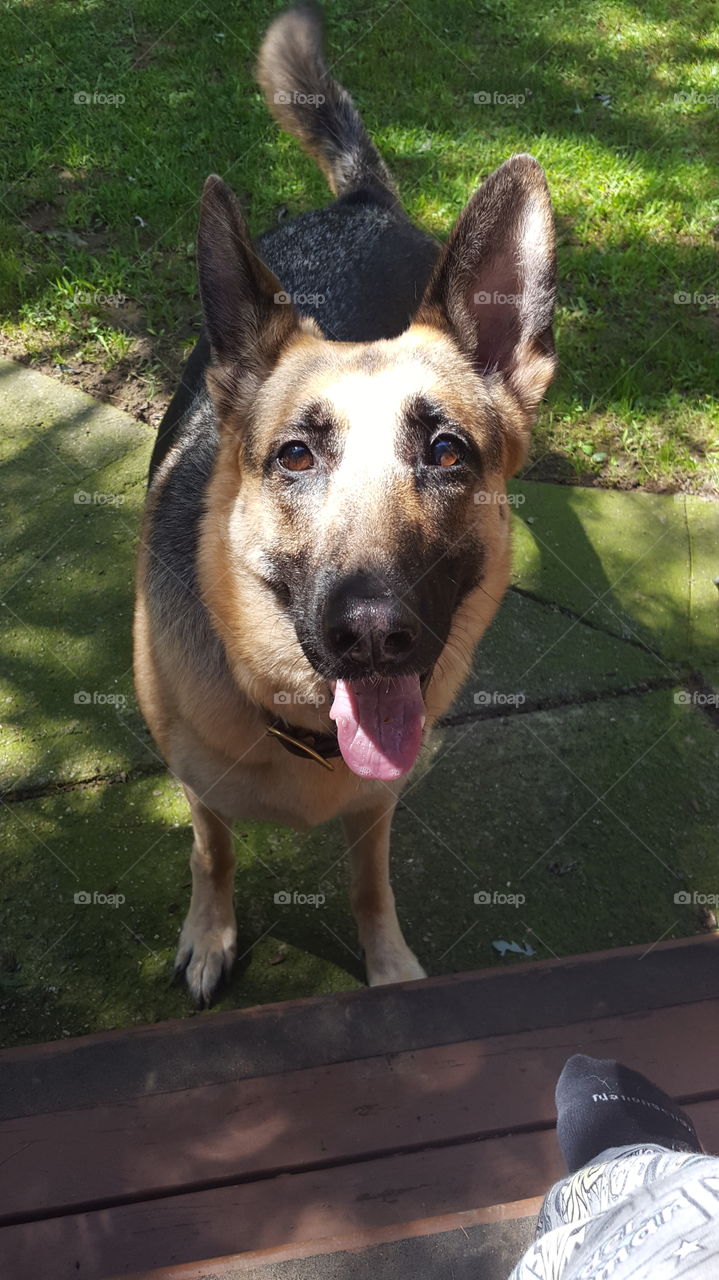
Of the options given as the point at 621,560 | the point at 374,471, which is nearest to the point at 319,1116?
the point at 374,471

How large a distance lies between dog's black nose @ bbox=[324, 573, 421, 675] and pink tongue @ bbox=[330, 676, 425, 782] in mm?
210

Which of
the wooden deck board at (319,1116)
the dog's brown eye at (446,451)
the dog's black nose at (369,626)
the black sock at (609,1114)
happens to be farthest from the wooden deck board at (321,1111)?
the dog's brown eye at (446,451)

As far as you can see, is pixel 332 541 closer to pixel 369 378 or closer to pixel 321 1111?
pixel 369 378

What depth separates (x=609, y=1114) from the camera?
1.77 m

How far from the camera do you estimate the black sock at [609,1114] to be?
5.55ft

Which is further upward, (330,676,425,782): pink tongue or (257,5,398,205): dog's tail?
(257,5,398,205): dog's tail

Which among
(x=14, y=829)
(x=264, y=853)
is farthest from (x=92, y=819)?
(x=264, y=853)

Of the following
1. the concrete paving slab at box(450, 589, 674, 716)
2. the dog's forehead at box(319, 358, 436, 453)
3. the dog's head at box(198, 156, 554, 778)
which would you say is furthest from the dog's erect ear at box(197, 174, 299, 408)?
the concrete paving slab at box(450, 589, 674, 716)

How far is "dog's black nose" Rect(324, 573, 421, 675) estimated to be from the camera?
2.09m

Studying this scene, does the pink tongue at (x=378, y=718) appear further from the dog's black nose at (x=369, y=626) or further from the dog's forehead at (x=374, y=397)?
the dog's forehead at (x=374, y=397)

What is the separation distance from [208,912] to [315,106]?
3.60 metres

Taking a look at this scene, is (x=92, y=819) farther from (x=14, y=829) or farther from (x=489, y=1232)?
(x=489, y=1232)

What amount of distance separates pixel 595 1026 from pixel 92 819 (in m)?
1.91

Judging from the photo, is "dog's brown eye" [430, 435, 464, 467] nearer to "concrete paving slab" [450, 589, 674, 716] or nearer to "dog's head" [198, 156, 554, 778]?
"dog's head" [198, 156, 554, 778]
